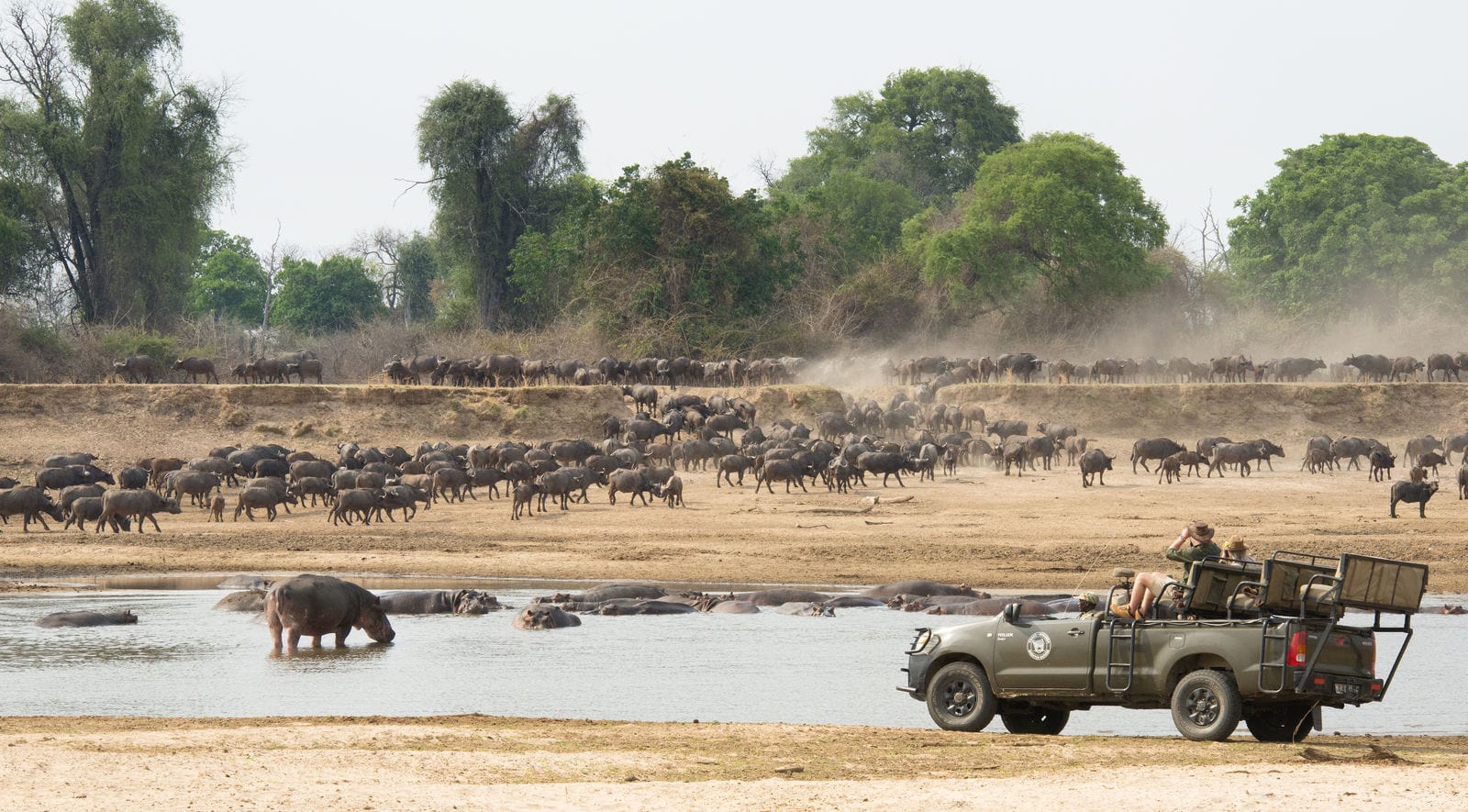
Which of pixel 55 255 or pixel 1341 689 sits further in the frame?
pixel 55 255

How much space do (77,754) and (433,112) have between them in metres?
60.5

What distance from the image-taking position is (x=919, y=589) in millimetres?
23094

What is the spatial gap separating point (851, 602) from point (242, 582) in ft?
31.6

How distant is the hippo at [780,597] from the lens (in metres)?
22.7

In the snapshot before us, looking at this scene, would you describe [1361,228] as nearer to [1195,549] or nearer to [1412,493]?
[1412,493]

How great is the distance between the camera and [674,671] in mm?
17922

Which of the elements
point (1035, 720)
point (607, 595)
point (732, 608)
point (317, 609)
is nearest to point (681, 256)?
point (607, 595)

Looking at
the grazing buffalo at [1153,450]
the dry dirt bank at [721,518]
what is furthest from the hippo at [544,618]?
the grazing buffalo at [1153,450]

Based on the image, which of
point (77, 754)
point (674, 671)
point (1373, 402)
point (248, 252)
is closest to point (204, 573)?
point (674, 671)

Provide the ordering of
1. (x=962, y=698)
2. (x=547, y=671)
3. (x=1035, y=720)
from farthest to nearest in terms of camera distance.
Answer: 1. (x=547, y=671)
2. (x=1035, y=720)
3. (x=962, y=698)

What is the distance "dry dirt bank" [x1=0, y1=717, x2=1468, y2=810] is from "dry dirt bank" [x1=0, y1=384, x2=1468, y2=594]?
12.4 metres

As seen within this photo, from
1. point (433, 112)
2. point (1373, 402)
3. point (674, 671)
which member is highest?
point (433, 112)

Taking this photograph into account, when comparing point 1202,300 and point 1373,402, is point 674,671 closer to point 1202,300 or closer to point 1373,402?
point 1373,402

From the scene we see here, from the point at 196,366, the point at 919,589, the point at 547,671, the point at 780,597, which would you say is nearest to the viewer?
the point at 547,671
